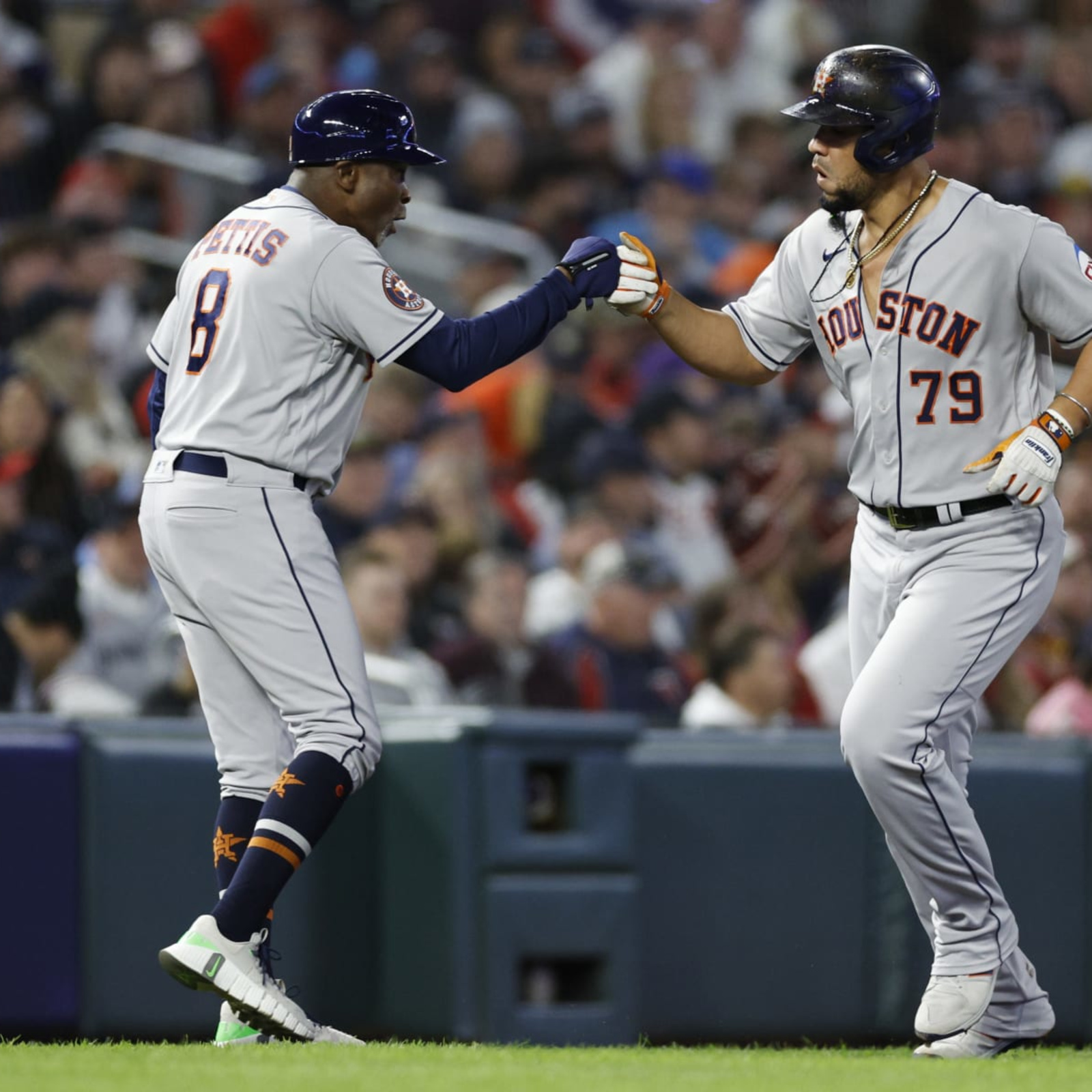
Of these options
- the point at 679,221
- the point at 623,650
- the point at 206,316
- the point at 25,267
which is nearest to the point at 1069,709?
the point at 623,650

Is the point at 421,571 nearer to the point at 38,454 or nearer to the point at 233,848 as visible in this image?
the point at 38,454

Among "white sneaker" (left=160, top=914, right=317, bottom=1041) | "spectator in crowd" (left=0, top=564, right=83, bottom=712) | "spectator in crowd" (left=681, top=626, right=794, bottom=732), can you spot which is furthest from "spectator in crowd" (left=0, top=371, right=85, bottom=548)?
"white sneaker" (left=160, top=914, right=317, bottom=1041)

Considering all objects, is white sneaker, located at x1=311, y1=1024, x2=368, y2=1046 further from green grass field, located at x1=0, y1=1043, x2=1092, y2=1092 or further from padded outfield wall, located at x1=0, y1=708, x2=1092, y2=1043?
padded outfield wall, located at x1=0, y1=708, x2=1092, y2=1043

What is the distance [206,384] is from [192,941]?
112cm

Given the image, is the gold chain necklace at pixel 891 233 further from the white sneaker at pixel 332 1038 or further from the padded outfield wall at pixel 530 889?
the white sneaker at pixel 332 1038

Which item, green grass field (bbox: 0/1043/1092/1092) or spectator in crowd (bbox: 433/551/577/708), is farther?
spectator in crowd (bbox: 433/551/577/708)

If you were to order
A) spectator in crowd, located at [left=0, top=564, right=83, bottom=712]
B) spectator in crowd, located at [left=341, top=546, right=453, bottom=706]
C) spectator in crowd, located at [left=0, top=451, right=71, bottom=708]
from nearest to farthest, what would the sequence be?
1. spectator in crowd, located at [left=0, top=564, right=83, bottom=712]
2. spectator in crowd, located at [left=341, top=546, right=453, bottom=706]
3. spectator in crowd, located at [left=0, top=451, right=71, bottom=708]

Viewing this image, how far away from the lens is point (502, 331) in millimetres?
4156

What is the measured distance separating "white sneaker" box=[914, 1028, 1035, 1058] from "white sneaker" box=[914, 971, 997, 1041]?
34 mm

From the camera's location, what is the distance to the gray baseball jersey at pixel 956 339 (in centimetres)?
420

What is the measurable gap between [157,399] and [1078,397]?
6.45 ft

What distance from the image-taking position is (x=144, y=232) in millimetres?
8727

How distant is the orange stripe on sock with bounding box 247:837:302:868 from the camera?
12.7ft

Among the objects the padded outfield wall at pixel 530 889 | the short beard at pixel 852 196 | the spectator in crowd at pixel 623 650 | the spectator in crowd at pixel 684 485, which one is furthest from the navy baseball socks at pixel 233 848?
the spectator in crowd at pixel 684 485
